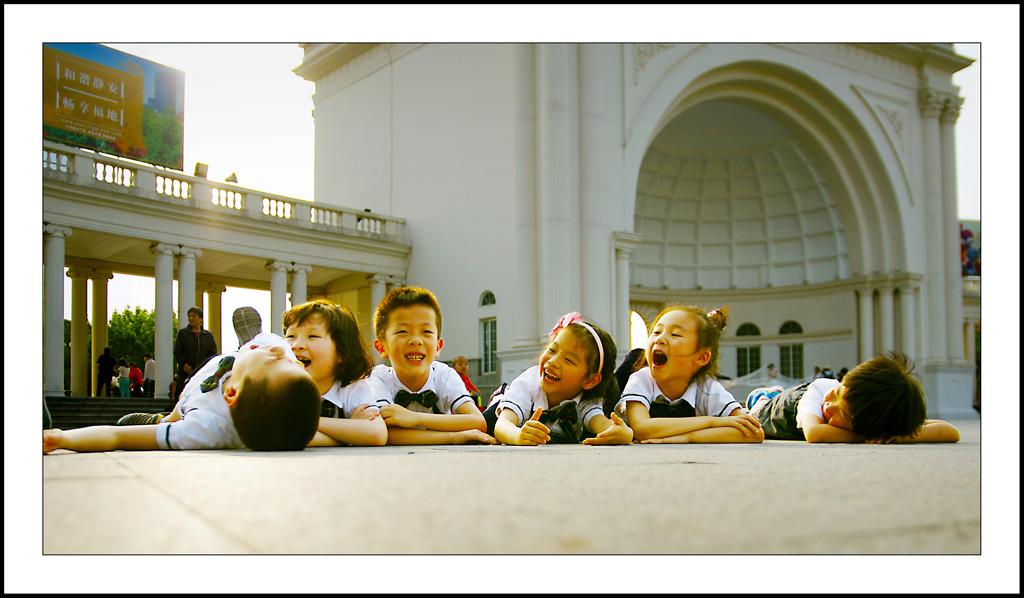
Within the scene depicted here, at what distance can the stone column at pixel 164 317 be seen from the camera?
1764 centimetres

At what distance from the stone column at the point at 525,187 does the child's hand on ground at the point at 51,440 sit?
17128 millimetres

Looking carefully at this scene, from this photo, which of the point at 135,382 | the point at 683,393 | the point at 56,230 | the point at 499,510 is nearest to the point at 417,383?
the point at 683,393

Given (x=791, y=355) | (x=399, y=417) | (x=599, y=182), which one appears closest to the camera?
(x=399, y=417)

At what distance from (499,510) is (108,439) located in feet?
8.68

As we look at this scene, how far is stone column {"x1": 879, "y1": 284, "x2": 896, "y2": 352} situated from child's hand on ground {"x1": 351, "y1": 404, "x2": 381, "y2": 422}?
27.3m

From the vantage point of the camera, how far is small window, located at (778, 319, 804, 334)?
1189 inches

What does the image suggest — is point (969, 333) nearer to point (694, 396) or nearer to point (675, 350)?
point (694, 396)

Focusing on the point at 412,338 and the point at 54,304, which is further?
the point at 54,304

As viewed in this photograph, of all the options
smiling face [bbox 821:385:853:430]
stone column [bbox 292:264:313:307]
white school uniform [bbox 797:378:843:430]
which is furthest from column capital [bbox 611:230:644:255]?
smiling face [bbox 821:385:853:430]

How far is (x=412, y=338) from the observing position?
15.8 ft

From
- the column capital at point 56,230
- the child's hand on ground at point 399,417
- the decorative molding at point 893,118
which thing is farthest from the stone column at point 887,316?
the child's hand on ground at point 399,417

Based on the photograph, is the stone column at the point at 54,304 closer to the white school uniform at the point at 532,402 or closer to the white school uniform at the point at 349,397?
the white school uniform at the point at 349,397

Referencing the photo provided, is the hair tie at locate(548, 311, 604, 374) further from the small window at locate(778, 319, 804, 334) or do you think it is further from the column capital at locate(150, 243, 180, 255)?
the small window at locate(778, 319, 804, 334)

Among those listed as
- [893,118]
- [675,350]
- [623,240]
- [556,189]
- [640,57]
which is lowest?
[675,350]
